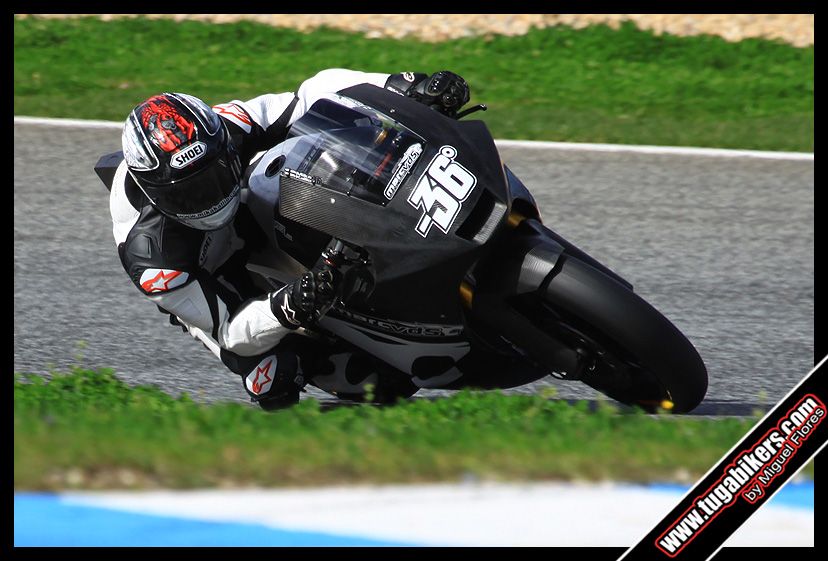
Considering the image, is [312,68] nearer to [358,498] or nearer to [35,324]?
[35,324]

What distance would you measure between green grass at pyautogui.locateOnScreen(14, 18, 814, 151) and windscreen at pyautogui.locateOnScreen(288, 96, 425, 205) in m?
4.99

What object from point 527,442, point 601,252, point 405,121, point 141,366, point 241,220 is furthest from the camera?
point 601,252

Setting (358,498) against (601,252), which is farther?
(601,252)

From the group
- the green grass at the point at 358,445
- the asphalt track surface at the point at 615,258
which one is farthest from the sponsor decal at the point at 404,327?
the asphalt track surface at the point at 615,258

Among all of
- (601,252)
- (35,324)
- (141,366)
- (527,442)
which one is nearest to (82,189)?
(35,324)

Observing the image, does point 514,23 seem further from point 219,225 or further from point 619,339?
point 619,339

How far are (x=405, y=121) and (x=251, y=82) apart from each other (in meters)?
6.80

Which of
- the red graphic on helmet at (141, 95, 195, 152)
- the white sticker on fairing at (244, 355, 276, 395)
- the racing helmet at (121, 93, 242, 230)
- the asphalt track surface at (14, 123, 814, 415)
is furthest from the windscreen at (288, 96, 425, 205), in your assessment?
the asphalt track surface at (14, 123, 814, 415)

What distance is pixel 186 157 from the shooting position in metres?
4.10

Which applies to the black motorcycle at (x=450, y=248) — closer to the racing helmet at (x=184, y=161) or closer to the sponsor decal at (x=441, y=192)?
the sponsor decal at (x=441, y=192)

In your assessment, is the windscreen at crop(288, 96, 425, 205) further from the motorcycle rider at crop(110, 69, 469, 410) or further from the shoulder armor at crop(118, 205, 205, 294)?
the shoulder armor at crop(118, 205, 205, 294)

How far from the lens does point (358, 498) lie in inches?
134

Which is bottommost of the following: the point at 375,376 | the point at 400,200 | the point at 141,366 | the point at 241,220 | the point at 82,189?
the point at 82,189

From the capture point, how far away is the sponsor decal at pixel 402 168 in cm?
394
